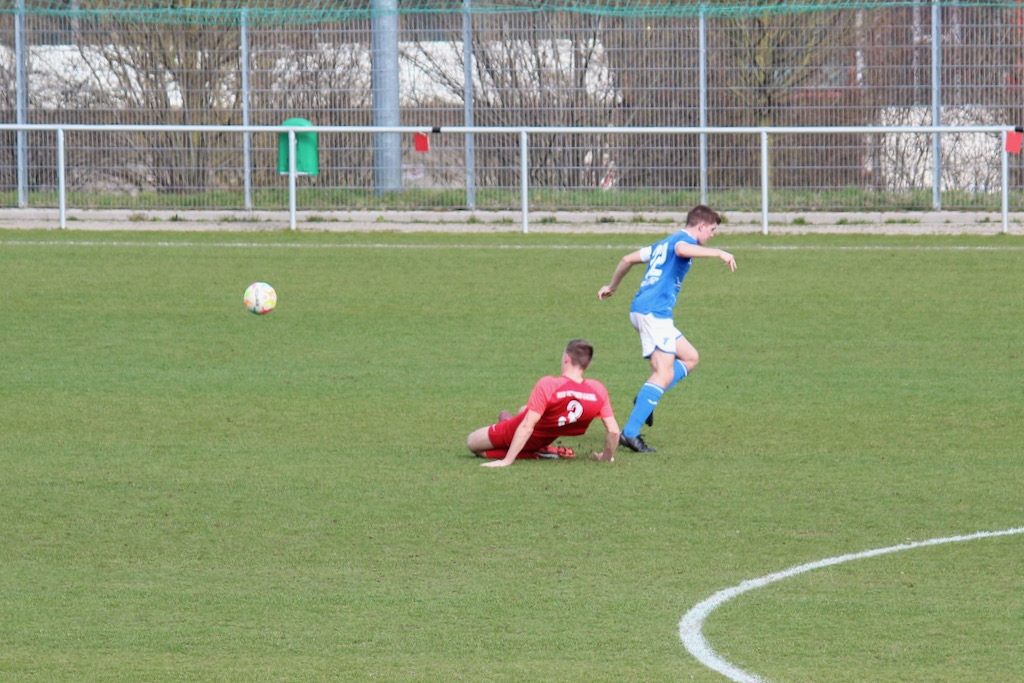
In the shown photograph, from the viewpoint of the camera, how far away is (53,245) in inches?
769

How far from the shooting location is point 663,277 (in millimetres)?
9625

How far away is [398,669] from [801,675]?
1452 mm

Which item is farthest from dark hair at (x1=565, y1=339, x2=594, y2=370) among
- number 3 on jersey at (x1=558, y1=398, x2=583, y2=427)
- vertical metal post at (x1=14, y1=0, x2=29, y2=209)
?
vertical metal post at (x1=14, y1=0, x2=29, y2=209)

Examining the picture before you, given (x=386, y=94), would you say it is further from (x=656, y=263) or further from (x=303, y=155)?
(x=656, y=263)

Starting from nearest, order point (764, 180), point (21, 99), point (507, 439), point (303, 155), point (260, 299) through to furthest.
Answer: point (507, 439) < point (260, 299) < point (764, 180) < point (303, 155) < point (21, 99)

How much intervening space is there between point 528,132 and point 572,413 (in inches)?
479

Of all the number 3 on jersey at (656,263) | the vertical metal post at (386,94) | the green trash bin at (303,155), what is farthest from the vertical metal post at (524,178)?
the number 3 on jersey at (656,263)

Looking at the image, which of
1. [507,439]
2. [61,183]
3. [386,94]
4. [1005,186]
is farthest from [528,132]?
[507,439]

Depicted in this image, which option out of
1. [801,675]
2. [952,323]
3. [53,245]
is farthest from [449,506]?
[53,245]

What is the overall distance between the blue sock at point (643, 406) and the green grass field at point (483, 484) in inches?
8.7

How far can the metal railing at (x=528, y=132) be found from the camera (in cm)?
1977

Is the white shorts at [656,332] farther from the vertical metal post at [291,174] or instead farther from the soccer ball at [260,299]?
the vertical metal post at [291,174]

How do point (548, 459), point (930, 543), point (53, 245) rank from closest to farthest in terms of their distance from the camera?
point (930, 543) → point (548, 459) → point (53, 245)

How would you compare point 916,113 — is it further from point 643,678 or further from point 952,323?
point 643,678
